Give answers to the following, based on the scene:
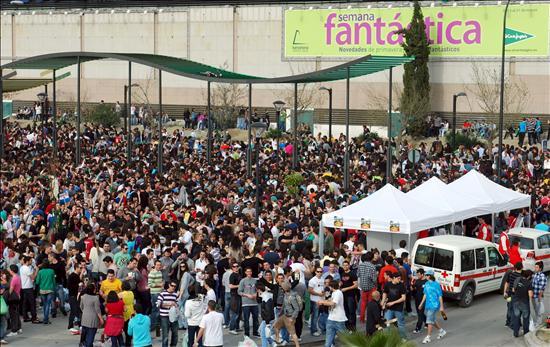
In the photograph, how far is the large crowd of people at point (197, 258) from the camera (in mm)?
19359

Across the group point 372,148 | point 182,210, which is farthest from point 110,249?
point 372,148

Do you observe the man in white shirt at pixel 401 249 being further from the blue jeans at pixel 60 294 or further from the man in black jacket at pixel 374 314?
the blue jeans at pixel 60 294

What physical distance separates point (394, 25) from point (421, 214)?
3479cm

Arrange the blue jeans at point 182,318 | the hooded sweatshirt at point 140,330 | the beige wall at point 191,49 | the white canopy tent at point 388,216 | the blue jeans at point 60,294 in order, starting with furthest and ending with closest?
the beige wall at point 191,49, the white canopy tent at point 388,216, the blue jeans at point 60,294, the blue jeans at point 182,318, the hooded sweatshirt at point 140,330

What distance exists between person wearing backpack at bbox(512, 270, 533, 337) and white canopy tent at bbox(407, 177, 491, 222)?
5713 mm

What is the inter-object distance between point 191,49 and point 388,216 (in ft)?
142

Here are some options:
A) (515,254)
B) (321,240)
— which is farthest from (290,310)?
(515,254)

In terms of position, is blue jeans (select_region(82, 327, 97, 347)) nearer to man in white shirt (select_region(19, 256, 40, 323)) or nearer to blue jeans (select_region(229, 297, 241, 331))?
man in white shirt (select_region(19, 256, 40, 323))

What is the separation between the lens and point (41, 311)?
2220 cm

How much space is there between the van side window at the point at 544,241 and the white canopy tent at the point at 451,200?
177 centimetres

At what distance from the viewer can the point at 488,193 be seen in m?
28.6

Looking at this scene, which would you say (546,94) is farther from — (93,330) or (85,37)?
(93,330)

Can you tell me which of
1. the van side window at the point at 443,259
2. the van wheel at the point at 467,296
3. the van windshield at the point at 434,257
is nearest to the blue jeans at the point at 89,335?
the van windshield at the point at 434,257

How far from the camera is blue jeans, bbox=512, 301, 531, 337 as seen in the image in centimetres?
2089
